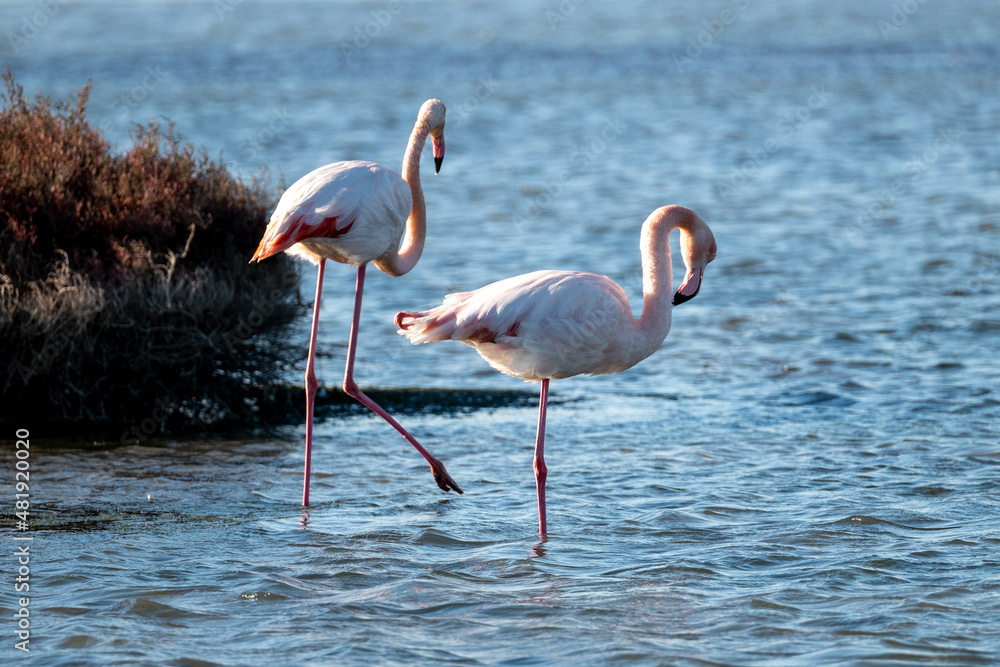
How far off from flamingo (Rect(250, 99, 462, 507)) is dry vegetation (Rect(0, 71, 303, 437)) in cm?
126

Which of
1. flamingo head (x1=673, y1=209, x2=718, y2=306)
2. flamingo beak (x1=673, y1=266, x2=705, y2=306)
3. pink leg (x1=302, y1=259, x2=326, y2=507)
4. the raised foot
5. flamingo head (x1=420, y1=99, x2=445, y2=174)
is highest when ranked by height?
flamingo head (x1=420, y1=99, x2=445, y2=174)

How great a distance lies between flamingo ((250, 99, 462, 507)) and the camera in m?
6.31

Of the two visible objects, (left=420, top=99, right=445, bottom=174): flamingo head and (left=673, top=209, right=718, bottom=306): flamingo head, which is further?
(left=420, top=99, right=445, bottom=174): flamingo head

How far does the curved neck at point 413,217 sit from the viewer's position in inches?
270

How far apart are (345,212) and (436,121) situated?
39.6 inches

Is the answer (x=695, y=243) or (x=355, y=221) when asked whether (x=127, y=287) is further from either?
(x=695, y=243)

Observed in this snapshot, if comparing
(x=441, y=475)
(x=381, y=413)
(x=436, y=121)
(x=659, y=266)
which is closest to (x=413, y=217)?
(x=436, y=121)

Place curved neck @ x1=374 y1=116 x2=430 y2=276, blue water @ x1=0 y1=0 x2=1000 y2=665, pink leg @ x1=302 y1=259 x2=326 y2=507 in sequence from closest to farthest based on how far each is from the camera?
blue water @ x1=0 y1=0 x2=1000 y2=665
pink leg @ x1=302 y1=259 x2=326 y2=507
curved neck @ x1=374 y1=116 x2=430 y2=276

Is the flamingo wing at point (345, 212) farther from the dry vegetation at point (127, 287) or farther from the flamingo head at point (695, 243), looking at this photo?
the flamingo head at point (695, 243)

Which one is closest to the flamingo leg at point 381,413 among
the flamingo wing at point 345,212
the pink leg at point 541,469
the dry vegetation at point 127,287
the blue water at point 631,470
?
the blue water at point 631,470

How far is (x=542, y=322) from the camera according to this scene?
223 inches

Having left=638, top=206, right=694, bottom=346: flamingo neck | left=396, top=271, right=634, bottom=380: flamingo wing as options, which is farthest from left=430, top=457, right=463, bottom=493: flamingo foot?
left=638, top=206, right=694, bottom=346: flamingo neck

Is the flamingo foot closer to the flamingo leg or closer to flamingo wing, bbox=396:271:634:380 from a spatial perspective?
the flamingo leg

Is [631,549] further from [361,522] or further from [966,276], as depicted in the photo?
[966,276]
